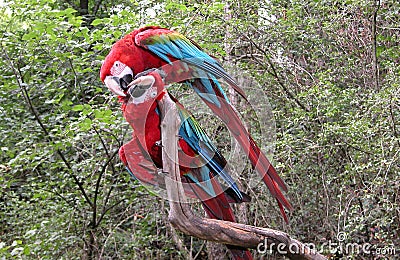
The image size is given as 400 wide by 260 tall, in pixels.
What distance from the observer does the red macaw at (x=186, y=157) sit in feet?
4.90

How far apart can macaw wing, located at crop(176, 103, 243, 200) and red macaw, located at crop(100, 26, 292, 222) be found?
0.26 ft

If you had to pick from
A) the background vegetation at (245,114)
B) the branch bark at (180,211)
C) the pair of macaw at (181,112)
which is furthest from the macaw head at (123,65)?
the background vegetation at (245,114)

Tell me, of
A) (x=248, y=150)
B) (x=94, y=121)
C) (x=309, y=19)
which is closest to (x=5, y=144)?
(x=94, y=121)

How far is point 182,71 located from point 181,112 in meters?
0.12

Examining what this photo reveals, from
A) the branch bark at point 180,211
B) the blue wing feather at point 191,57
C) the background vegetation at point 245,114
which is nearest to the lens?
the branch bark at point 180,211

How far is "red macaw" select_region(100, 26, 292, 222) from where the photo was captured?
4.87 ft

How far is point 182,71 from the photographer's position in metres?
1.57

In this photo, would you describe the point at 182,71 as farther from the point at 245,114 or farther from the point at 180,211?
the point at 245,114

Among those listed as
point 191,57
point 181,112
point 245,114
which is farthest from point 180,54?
point 245,114

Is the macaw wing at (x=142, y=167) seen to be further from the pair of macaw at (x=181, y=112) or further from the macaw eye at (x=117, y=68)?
the macaw eye at (x=117, y=68)

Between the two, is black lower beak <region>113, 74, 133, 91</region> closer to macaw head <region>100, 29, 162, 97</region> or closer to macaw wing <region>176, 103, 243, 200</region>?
macaw head <region>100, 29, 162, 97</region>

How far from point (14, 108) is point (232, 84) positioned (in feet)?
9.32

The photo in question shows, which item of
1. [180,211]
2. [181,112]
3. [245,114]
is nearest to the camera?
[180,211]

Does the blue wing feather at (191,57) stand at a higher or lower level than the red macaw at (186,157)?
higher
